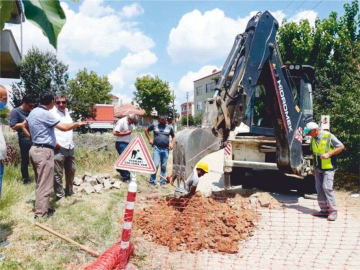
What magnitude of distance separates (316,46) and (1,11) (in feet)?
55.3

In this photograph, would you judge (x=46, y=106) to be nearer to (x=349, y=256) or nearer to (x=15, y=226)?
(x=15, y=226)

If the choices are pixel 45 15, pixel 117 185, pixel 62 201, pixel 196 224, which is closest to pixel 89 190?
pixel 117 185

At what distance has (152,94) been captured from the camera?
4425cm

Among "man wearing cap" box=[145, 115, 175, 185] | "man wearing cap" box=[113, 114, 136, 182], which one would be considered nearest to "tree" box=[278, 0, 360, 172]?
"man wearing cap" box=[145, 115, 175, 185]

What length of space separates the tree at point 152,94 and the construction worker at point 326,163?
3776cm

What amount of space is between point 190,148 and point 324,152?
9.33ft

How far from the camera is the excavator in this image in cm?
518

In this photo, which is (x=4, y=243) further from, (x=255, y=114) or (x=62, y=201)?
(x=255, y=114)

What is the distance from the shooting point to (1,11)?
0.87m

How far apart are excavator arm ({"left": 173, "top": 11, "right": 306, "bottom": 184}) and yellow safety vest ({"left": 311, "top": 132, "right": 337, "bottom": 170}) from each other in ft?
1.61

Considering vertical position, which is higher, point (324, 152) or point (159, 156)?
point (324, 152)

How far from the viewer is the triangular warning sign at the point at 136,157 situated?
4477 millimetres

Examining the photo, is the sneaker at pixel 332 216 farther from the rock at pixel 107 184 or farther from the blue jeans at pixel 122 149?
the blue jeans at pixel 122 149

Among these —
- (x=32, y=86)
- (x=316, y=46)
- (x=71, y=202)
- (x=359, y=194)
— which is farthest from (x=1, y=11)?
(x=32, y=86)
